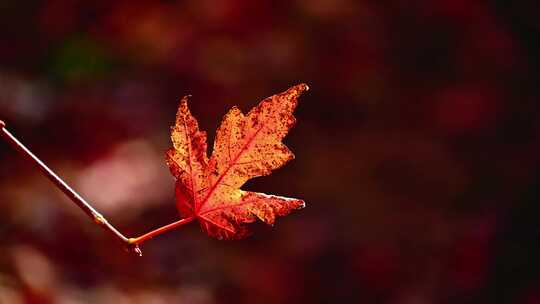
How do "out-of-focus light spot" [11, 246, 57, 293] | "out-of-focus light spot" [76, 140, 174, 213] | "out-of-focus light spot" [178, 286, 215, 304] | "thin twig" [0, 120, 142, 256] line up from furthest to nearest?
"out-of-focus light spot" [76, 140, 174, 213], "out-of-focus light spot" [178, 286, 215, 304], "out-of-focus light spot" [11, 246, 57, 293], "thin twig" [0, 120, 142, 256]

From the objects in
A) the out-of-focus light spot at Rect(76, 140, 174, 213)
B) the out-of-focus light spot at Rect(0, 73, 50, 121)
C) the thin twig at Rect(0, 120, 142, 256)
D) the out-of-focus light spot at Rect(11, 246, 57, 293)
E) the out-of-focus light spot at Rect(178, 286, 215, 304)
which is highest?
the thin twig at Rect(0, 120, 142, 256)

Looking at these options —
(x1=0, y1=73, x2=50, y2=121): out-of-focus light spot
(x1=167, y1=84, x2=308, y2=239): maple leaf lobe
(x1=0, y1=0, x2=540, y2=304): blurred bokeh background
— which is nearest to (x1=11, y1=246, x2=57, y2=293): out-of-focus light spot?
(x1=0, y1=0, x2=540, y2=304): blurred bokeh background

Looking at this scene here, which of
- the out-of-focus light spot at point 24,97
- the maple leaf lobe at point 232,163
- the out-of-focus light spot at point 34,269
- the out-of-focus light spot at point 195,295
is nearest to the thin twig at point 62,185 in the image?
the maple leaf lobe at point 232,163

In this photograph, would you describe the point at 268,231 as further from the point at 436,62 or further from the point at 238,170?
the point at 238,170

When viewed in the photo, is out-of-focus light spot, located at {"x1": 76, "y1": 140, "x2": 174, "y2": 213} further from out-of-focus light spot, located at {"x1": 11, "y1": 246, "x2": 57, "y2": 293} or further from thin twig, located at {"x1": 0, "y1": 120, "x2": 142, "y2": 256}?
thin twig, located at {"x1": 0, "y1": 120, "x2": 142, "y2": 256}

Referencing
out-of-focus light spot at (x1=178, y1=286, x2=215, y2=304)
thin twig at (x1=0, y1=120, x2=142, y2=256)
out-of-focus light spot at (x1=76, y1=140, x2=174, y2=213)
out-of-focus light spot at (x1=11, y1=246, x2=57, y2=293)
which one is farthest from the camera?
out-of-focus light spot at (x1=76, y1=140, x2=174, y2=213)

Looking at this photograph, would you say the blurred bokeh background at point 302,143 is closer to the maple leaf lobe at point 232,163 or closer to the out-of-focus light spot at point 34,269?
the out-of-focus light spot at point 34,269
